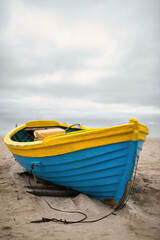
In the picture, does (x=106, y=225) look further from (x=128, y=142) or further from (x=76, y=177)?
(x=128, y=142)

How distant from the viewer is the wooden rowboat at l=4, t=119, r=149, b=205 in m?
2.71

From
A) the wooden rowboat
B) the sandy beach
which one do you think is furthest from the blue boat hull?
the sandy beach

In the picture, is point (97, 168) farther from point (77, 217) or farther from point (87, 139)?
point (77, 217)

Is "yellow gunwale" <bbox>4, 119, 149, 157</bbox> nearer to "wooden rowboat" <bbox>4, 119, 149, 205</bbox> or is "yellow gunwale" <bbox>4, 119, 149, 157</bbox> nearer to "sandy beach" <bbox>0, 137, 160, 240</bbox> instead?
"wooden rowboat" <bbox>4, 119, 149, 205</bbox>

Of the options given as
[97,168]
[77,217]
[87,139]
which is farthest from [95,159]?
[77,217]

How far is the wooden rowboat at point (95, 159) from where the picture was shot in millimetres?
2709

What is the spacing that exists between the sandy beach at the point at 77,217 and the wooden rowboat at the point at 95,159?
0.33m

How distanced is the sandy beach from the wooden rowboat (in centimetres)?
33

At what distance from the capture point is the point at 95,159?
114 inches

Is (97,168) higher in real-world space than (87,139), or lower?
lower

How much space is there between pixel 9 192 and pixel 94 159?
1996 mm

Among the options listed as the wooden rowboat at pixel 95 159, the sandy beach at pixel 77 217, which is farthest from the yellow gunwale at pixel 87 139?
the sandy beach at pixel 77 217

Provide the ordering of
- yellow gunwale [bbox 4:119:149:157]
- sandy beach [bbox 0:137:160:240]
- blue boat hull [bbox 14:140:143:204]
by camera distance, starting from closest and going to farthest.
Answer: sandy beach [bbox 0:137:160:240], yellow gunwale [bbox 4:119:149:157], blue boat hull [bbox 14:140:143:204]

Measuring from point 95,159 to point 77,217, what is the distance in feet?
3.19
